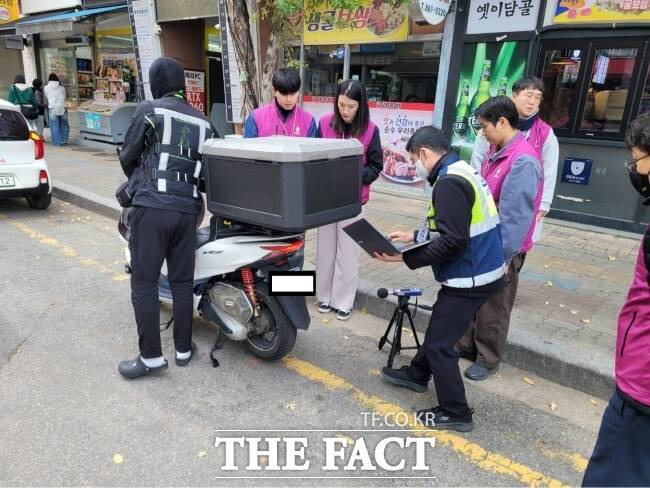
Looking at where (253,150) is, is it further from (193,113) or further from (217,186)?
(193,113)

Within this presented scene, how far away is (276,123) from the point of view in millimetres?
3748

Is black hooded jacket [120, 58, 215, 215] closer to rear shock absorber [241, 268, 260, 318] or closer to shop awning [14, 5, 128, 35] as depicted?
rear shock absorber [241, 268, 260, 318]

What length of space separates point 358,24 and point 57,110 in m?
8.36

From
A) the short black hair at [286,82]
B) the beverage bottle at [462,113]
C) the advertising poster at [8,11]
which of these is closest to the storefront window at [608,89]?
the beverage bottle at [462,113]

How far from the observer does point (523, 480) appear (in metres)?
2.37

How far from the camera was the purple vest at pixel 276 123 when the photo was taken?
375cm

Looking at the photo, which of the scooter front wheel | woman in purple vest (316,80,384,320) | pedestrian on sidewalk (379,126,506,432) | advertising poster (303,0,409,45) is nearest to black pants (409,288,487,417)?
pedestrian on sidewalk (379,126,506,432)

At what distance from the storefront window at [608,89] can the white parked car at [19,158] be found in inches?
281

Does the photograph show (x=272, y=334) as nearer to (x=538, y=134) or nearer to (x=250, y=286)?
(x=250, y=286)

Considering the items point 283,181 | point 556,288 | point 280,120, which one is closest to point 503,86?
point 556,288

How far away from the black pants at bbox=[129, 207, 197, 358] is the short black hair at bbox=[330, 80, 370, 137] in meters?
1.39

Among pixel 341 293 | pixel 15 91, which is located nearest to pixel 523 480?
pixel 341 293

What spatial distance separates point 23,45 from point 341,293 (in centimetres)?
1555

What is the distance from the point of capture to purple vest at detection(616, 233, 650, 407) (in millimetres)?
1560
